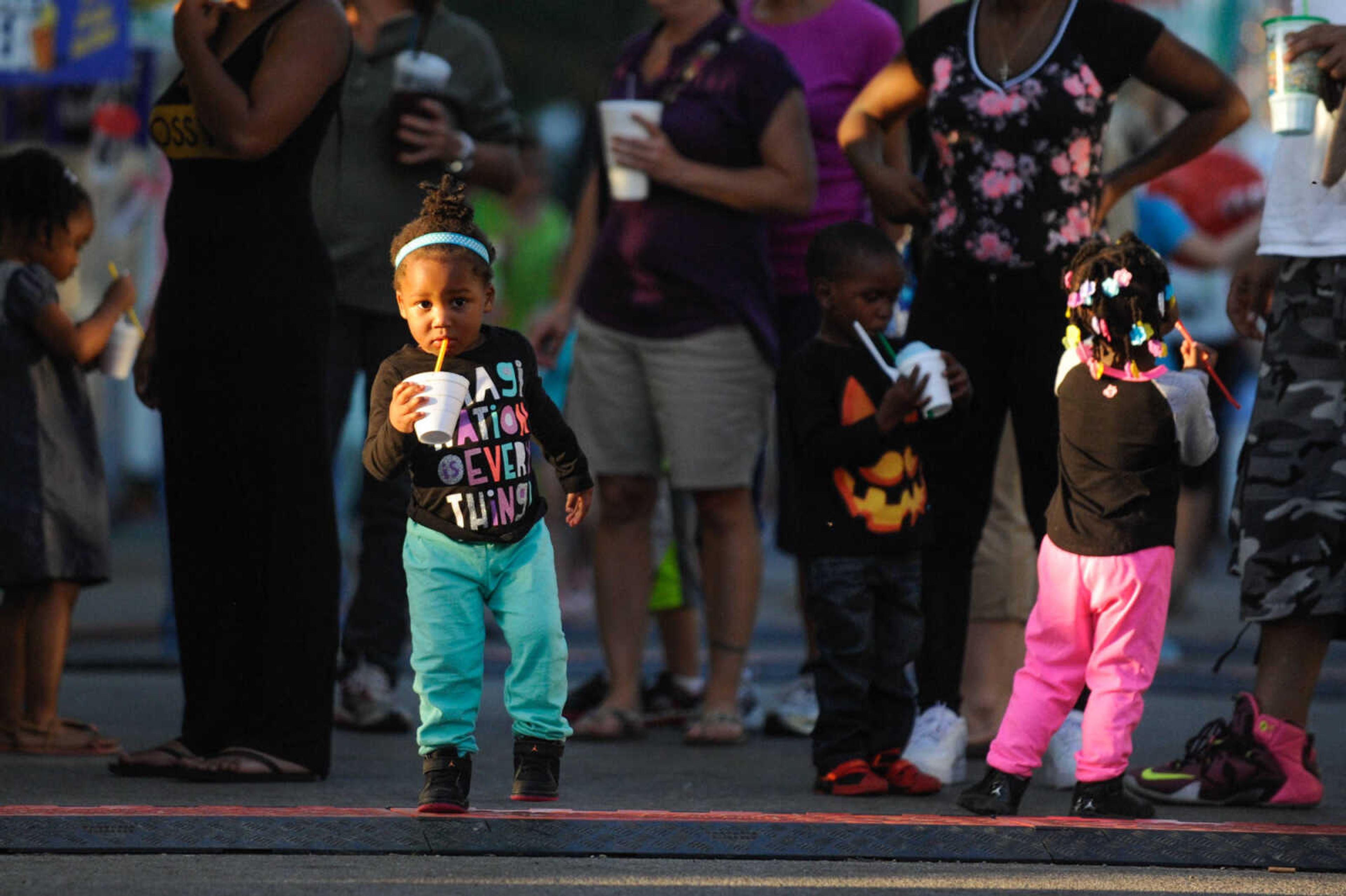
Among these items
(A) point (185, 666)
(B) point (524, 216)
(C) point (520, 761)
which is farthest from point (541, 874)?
(B) point (524, 216)

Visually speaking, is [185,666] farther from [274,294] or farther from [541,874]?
[541,874]

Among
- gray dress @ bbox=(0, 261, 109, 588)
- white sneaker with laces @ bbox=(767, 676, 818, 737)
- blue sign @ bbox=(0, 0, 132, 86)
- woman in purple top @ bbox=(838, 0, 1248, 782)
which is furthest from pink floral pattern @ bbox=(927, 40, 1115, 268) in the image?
blue sign @ bbox=(0, 0, 132, 86)

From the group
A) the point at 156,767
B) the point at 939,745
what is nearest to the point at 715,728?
the point at 939,745

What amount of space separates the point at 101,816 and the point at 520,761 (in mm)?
826

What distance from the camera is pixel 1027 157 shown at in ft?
16.8

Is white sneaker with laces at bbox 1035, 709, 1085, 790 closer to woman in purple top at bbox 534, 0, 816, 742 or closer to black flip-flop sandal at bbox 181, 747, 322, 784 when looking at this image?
woman in purple top at bbox 534, 0, 816, 742

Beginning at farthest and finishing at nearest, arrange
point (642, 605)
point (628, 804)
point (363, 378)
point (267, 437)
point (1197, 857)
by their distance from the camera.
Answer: point (363, 378) < point (642, 605) < point (267, 437) < point (628, 804) < point (1197, 857)

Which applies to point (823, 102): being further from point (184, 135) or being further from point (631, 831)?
point (631, 831)

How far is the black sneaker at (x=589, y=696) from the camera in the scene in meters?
6.58

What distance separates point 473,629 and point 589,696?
235cm

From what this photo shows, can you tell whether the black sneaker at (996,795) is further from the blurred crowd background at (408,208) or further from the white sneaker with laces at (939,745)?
the blurred crowd background at (408,208)

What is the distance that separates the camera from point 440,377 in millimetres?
4039

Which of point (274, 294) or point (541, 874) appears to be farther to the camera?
point (274, 294)

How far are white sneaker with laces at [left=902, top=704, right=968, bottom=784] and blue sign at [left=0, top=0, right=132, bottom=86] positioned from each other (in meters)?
4.24
